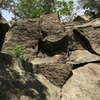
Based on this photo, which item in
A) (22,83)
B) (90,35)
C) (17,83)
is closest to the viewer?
(17,83)

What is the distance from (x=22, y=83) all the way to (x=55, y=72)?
1462mm

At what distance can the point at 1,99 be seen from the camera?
4.80 meters

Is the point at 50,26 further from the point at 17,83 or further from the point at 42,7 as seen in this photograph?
the point at 42,7

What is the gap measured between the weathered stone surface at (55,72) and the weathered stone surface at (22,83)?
7.6 inches

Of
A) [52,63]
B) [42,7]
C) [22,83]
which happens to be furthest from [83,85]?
[42,7]

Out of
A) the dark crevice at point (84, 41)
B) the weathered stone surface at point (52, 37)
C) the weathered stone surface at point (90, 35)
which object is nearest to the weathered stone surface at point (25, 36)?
the weathered stone surface at point (52, 37)

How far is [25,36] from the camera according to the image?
9711 millimetres

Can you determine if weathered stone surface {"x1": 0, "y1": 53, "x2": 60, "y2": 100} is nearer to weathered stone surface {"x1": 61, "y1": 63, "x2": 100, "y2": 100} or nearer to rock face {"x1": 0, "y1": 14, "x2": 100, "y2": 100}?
rock face {"x1": 0, "y1": 14, "x2": 100, "y2": 100}

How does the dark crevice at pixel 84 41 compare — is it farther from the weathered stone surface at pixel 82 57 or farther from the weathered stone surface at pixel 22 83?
the weathered stone surface at pixel 22 83

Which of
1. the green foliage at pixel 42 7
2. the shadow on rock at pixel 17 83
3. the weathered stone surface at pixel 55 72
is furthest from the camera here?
the green foliage at pixel 42 7

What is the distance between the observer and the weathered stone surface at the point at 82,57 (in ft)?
28.8

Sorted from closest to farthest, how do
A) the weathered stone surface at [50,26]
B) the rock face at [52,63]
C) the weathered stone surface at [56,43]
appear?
the rock face at [52,63], the weathered stone surface at [56,43], the weathered stone surface at [50,26]

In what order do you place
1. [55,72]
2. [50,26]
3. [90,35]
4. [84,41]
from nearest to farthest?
[55,72] < [50,26] < [90,35] < [84,41]

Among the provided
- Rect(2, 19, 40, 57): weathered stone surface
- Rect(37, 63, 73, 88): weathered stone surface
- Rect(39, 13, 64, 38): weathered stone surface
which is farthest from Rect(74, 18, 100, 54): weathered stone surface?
Rect(37, 63, 73, 88): weathered stone surface
